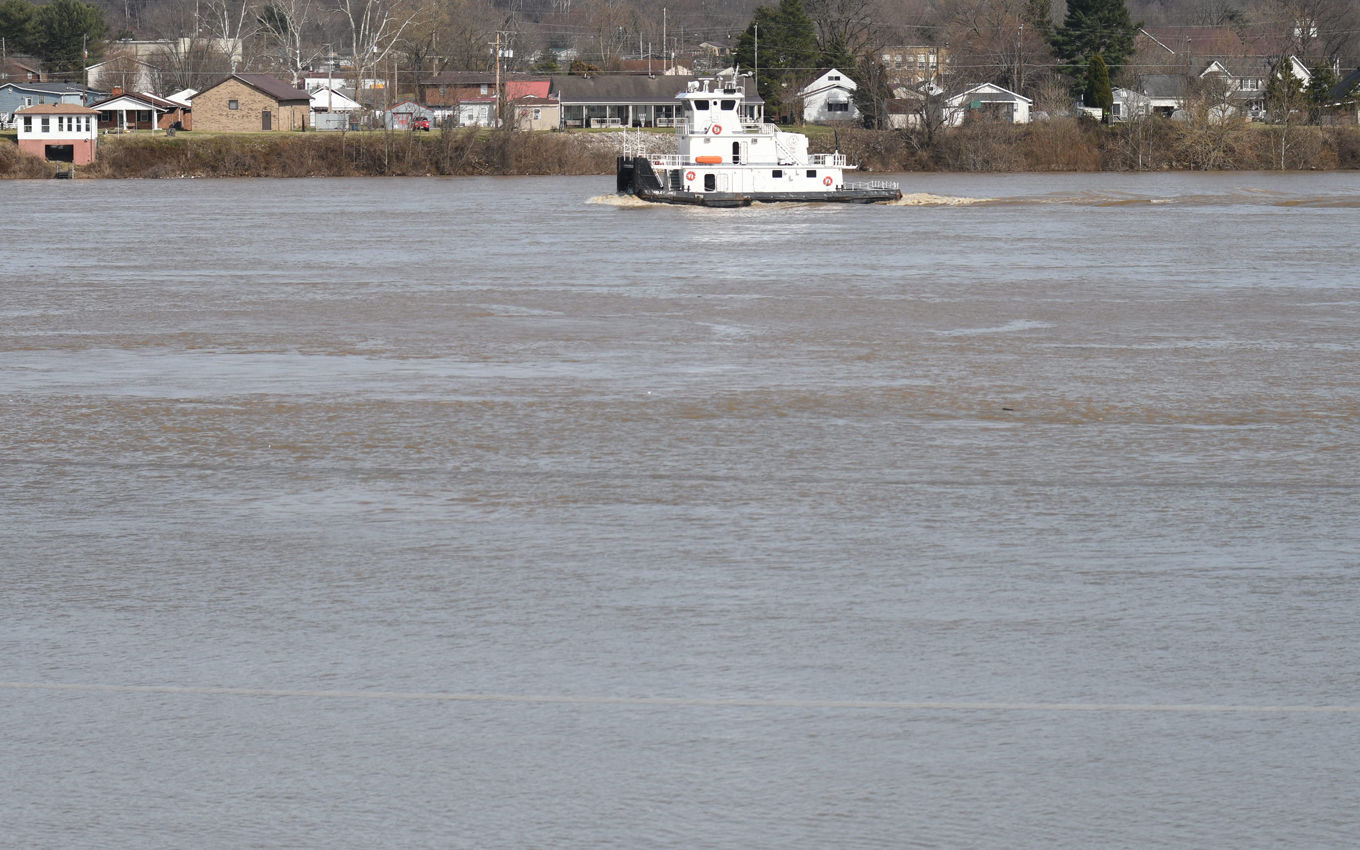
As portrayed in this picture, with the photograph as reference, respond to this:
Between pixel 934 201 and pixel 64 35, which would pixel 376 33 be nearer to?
pixel 64 35

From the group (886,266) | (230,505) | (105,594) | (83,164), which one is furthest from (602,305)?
(83,164)

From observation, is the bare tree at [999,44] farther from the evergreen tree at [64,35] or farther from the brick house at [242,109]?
the evergreen tree at [64,35]

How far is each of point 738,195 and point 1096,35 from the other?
2421 inches

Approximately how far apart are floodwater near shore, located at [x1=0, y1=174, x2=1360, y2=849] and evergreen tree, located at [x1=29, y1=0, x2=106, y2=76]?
114802 millimetres

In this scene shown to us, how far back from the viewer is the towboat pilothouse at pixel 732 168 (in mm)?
60750

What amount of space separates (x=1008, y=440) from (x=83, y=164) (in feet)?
276

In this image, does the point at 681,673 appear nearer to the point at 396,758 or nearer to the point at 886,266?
the point at 396,758

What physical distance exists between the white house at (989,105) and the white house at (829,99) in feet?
28.0

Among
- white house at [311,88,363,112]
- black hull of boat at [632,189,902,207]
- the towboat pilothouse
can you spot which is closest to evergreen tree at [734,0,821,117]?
white house at [311,88,363,112]

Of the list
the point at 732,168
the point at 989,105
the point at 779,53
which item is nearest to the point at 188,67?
the point at 779,53

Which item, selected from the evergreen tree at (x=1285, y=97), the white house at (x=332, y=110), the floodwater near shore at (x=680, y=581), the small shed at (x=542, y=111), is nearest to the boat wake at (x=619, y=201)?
the floodwater near shore at (x=680, y=581)

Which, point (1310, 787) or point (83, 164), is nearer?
point (1310, 787)

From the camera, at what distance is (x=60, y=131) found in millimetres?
89625

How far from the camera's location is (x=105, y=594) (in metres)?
8.19
